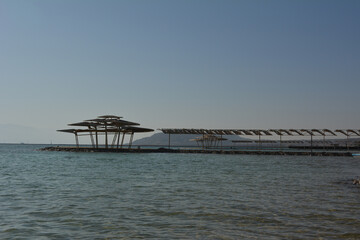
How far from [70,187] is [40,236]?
633cm

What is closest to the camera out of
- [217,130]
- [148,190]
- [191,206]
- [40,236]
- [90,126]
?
[40,236]

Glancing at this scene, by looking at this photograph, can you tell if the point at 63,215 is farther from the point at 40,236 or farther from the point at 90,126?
the point at 90,126

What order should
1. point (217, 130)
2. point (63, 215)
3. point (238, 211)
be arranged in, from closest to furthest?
1. point (63, 215)
2. point (238, 211)
3. point (217, 130)

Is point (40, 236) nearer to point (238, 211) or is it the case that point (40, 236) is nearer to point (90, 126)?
point (238, 211)

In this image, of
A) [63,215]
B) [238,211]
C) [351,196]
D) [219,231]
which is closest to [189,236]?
[219,231]

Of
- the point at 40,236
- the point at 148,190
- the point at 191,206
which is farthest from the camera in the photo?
the point at 148,190

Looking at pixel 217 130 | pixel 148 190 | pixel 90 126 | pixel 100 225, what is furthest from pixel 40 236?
pixel 217 130

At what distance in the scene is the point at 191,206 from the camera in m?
8.91

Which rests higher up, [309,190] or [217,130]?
[217,130]

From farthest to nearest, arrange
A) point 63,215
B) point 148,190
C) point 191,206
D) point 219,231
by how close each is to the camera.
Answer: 1. point 148,190
2. point 191,206
3. point 63,215
4. point 219,231

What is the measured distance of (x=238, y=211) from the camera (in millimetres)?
8375

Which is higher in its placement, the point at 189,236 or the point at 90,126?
the point at 90,126

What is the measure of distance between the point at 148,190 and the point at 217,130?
38.6 m

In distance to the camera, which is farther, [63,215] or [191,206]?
[191,206]
